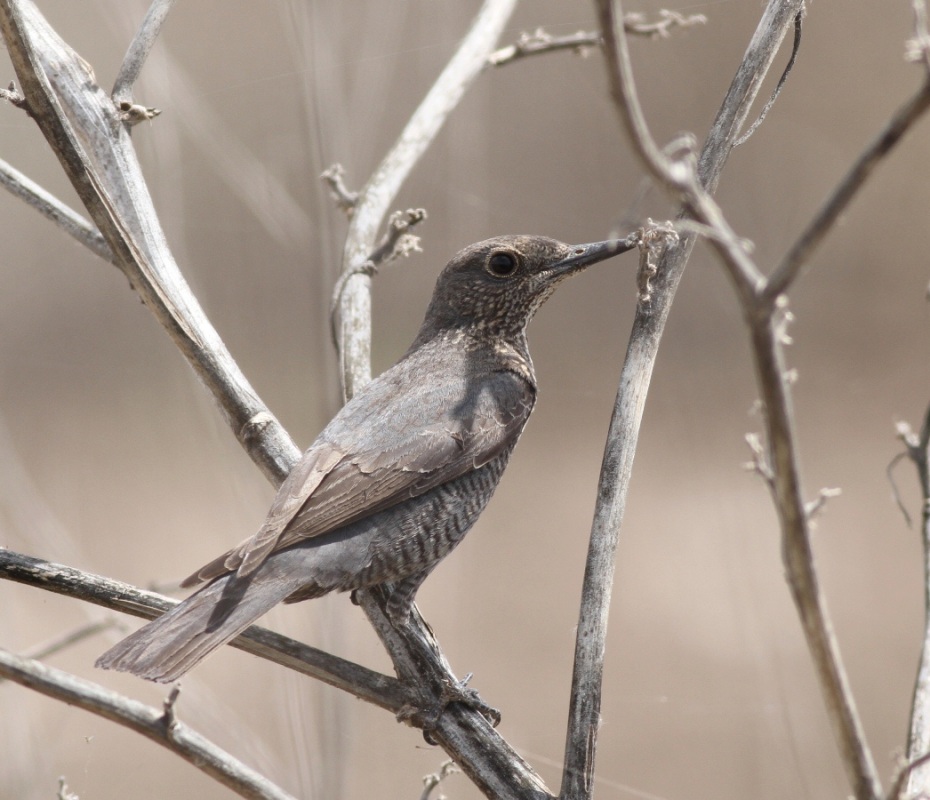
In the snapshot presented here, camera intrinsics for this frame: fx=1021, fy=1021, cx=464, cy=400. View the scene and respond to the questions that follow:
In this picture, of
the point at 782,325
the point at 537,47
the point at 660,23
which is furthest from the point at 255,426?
the point at 660,23

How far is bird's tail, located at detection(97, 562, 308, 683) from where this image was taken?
2256 mm

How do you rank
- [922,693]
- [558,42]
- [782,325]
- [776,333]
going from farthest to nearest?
[558,42], [922,693], [782,325], [776,333]

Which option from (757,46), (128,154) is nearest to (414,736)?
(128,154)

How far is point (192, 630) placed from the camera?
7.68ft

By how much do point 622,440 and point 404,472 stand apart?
0.91 metres

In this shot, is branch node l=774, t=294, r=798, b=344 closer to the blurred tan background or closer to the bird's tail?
the bird's tail

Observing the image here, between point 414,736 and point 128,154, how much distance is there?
3.49 metres

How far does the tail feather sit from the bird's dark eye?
1.41 metres

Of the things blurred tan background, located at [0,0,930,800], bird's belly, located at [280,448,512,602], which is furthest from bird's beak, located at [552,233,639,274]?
blurred tan background, located at [0,0,930,800]

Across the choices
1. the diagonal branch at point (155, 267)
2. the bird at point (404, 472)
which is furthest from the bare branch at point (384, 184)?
the bird at point (404, 472)

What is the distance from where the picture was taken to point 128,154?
2.62m

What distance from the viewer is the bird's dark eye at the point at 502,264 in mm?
3443

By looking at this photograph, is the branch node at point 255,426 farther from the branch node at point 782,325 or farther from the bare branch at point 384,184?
the branch node at point 782,325

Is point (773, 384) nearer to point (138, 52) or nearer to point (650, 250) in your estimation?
point (650, 250)
